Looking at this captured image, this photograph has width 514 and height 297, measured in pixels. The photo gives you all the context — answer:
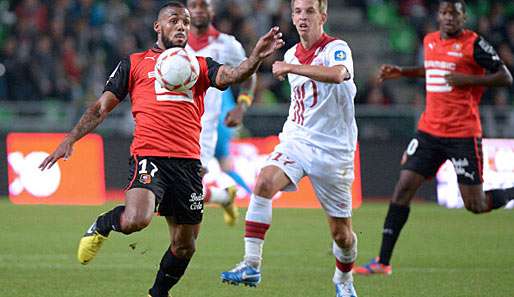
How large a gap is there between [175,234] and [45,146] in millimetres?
10461

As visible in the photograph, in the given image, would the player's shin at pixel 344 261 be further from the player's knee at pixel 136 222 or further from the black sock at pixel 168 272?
the player's knee at pixel 136 222

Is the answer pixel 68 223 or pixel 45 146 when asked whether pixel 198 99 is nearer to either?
pixel 68 223

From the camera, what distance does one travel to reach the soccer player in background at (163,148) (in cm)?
752

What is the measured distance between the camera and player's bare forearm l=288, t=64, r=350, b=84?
775 cm

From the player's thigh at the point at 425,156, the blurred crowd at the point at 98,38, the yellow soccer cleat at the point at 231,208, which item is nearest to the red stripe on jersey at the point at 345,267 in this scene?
the player's thigh at the point at 425,156

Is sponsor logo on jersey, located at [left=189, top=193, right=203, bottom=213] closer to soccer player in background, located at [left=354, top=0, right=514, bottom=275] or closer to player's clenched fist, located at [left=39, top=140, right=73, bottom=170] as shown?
player's clenched fist, located at [left=39, top=140, right=73, bottom=170]

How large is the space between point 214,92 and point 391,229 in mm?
3299

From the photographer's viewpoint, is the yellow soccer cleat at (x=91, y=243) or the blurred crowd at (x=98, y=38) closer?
the yellow soccer cleat at (x=91, y=243)

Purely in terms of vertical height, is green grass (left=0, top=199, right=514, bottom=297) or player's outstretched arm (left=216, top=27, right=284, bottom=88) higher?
player's outstretched arm (left=216, top=27, right=284, bottom=88)

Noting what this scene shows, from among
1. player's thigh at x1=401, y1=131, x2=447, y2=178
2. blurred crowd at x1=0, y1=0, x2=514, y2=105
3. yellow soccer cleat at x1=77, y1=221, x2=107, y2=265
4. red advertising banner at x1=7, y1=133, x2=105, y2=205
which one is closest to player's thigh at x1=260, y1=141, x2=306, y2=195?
yellow soccer cleat at x1=77, y1=221, x2=107, y2=265

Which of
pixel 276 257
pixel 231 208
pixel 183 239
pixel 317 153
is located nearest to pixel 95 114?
pixel 183 239

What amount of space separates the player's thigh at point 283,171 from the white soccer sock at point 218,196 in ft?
15.2

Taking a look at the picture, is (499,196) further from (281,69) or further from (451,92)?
(281,69)

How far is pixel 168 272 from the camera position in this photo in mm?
7824
